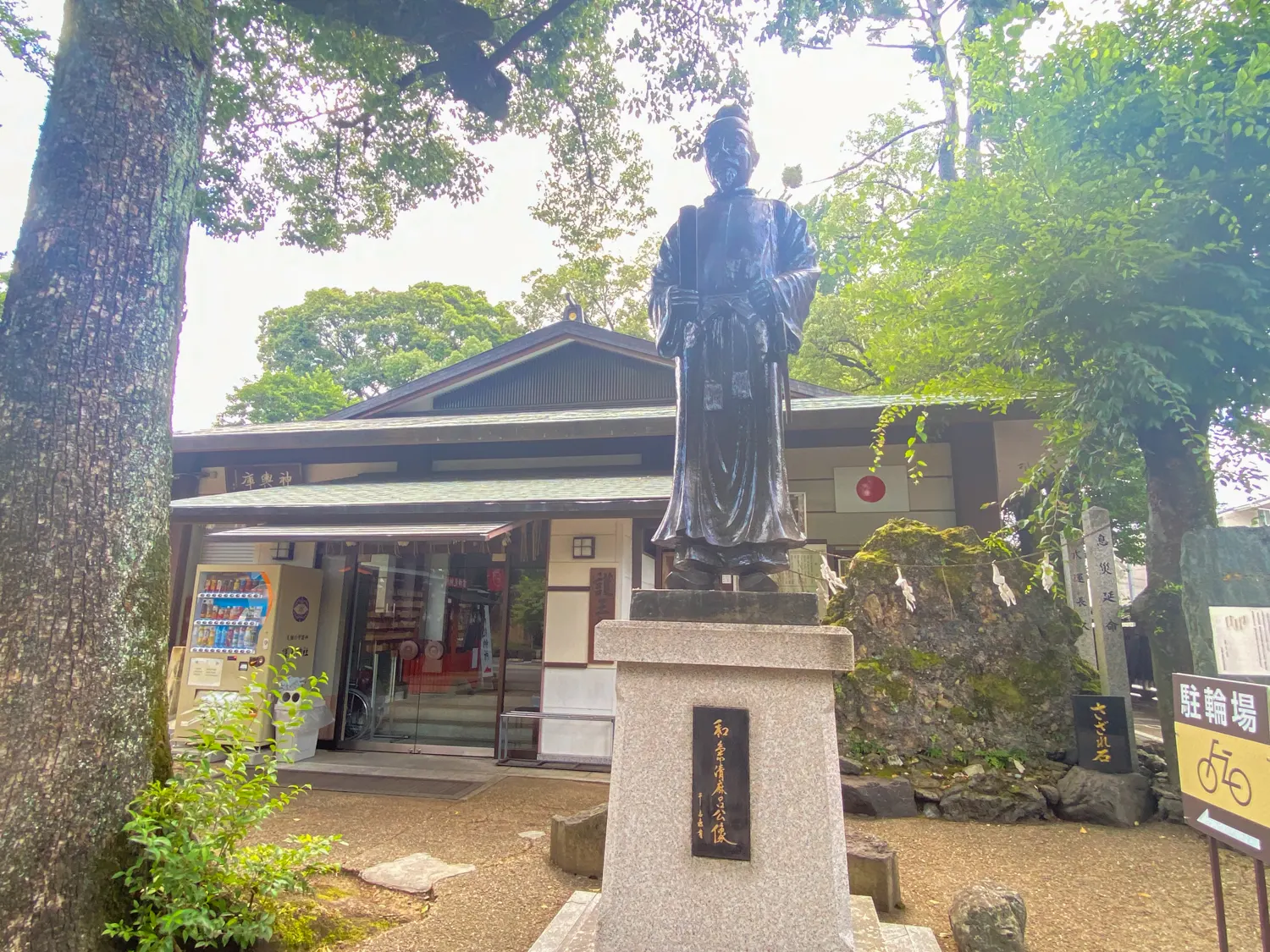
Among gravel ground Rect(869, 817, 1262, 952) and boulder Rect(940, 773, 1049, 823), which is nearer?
gravel ground Rect(869, 817, 1262, 952)

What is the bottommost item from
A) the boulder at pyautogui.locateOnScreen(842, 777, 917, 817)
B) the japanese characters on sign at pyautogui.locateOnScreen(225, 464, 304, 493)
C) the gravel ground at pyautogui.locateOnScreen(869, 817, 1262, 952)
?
the gravel ground at pyautogui.locateOnScreen(869, 817, 1262, 952)

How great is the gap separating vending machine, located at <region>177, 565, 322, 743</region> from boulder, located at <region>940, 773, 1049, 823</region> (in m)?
7.07

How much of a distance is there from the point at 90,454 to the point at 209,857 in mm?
1991

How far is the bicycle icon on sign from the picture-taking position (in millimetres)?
2438

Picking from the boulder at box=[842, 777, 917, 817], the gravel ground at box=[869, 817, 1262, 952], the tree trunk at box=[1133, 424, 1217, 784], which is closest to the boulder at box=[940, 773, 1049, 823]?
the gravel ground at box=[869, 817, 1262, 952]

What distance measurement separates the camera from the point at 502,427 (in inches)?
334

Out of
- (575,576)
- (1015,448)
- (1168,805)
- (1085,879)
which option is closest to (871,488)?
(1015,448)

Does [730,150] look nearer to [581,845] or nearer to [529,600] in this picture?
[581,845]

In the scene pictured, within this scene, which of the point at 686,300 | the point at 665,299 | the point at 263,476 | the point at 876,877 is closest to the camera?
the point at 686,300

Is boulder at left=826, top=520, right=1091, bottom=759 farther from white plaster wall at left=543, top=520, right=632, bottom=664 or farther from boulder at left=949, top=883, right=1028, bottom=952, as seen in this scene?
boulder at left=949, top=883, right=1028, bottom=952

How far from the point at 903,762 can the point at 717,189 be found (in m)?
5.26

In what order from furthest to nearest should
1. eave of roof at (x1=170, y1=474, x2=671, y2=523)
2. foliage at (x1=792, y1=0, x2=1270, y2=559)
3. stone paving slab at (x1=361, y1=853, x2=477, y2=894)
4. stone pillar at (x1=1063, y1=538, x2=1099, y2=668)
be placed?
stone pillar at (x1=1063, y1=538, x2=1099, y2=668)
eave of roof at (x1=170, y1=474, x2=671, y2=523)
foliage at (x1=792, y1=0, x2=1270, y2=559)
stone paving slab at (x1=361, y1=853, x2=477, y2=894)

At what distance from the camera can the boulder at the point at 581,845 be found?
4.48 m

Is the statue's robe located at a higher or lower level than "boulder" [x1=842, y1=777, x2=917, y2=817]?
higher
